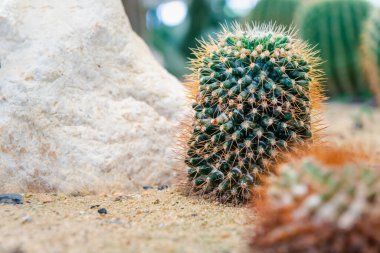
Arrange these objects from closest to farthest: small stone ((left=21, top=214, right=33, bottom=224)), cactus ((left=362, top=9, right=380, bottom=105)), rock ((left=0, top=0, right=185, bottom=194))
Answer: small stone ((left=21, top=214, right=33, bottom=224)), rock ((left=0, top=0, right=185, bottom=194)), cactus ((left=362, top=9, right=380, bottom=105))

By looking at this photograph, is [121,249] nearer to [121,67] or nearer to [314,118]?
[314,118]

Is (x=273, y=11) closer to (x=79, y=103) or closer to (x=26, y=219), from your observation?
(x=79, y=103)

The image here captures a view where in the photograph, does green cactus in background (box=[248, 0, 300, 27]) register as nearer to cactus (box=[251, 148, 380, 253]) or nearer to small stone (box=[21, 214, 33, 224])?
small stone (box=[21, 214, 33, 224])

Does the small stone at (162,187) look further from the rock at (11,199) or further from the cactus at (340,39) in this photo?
the cactus at (340,39)

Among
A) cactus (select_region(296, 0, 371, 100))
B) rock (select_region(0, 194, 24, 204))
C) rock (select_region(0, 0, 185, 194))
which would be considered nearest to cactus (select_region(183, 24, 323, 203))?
rock (select_region(0, 0, 185, 194))

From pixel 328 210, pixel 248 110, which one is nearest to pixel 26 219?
pixel 248 110

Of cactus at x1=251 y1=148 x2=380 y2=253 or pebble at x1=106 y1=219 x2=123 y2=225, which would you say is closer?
cactus at x1=251 y1=148 x2=380 y2=253

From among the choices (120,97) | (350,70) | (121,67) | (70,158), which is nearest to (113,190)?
(70,158)

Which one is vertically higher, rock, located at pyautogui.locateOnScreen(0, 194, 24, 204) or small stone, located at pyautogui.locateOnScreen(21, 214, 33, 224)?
rock, located at pyautogui.locateOnScreen(0, 194, 24, 204)
